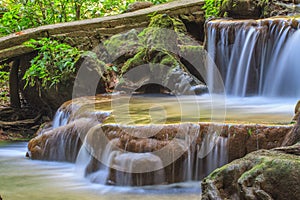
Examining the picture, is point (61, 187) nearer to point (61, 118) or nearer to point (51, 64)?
point (61, 118)

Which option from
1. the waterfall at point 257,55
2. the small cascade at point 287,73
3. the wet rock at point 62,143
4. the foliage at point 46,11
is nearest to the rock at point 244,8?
the waterfall at point 257,55

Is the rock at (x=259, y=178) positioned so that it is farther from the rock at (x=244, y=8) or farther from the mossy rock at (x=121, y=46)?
the mossy rock at (x=121, y=46)

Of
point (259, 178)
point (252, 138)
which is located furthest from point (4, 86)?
point (259, 178)

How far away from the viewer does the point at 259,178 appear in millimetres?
2934

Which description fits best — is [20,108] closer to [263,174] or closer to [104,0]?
[104,0]

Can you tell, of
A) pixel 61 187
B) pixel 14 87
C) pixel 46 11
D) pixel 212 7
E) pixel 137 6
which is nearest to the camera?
pixel 61 187

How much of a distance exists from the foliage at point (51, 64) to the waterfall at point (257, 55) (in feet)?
9.15

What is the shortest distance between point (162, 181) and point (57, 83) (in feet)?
14.7

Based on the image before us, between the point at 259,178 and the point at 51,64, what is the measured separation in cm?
656

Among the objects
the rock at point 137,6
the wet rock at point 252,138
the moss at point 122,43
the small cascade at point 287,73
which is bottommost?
the wet rock at point 252,138

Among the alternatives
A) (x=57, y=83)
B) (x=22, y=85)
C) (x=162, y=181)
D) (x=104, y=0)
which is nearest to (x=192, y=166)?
(x=162, y=181)

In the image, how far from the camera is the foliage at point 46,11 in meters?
11.1

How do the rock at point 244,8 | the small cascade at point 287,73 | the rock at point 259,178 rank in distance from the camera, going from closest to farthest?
the rock at point 259,178, the small cascade at point 287,73, the rock at point 244,8

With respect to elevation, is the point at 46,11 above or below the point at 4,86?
above
